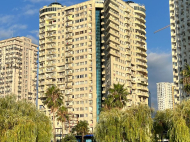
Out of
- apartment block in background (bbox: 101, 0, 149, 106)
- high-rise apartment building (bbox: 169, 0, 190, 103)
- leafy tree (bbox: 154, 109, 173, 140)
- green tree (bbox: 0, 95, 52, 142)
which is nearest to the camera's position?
green tree (bbox: 0, 95, 52, 142)

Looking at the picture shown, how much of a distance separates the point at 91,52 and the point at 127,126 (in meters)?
83.6

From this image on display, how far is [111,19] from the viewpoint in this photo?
140375mm

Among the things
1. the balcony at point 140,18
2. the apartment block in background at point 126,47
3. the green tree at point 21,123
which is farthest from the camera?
the balcony at point 140,18

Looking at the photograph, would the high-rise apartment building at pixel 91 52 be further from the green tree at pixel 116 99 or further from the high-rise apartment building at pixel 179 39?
the green tree at pixel 116 99

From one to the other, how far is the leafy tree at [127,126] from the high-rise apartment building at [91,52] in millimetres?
67431

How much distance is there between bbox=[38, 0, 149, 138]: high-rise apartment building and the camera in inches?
5507

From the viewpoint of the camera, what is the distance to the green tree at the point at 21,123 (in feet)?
189

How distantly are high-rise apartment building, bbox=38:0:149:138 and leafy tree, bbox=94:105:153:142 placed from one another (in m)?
67.4

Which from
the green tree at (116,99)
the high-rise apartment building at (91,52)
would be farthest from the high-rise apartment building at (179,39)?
the green tree at (116,99)

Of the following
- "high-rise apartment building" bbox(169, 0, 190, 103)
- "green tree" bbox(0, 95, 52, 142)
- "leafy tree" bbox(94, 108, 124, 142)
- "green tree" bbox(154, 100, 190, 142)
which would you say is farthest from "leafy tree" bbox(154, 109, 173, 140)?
"high-rise apartment building" bbox(169, 0, 190, 103)

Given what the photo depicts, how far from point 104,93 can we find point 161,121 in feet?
231

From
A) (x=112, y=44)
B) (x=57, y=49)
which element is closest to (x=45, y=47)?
(x=57, y=49)

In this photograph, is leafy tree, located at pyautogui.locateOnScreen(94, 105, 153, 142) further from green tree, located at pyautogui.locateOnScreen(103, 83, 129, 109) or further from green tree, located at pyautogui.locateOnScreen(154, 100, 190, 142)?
green tree, located at pyautogui.locateOnScreen(103, 83, 129, 109)

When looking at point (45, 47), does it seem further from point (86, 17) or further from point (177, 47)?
point (177, 47)
